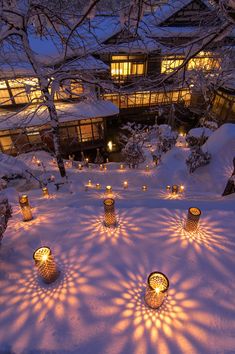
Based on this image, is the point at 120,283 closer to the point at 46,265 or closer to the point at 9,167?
the point at 46,265

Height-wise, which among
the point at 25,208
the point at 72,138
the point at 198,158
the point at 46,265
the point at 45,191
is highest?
the point at 46,265

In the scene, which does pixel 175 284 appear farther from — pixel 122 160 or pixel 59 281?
pixel 122 160

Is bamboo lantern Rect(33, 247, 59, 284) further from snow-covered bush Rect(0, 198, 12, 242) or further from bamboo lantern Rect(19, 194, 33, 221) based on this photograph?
bamboo lantern Rect(19, 194, 33, 221)

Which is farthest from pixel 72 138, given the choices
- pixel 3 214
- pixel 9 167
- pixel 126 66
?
pixel 3 214

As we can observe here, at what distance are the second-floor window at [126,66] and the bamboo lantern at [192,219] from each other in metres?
14.9

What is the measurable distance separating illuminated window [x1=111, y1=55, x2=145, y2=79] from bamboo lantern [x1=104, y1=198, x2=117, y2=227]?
14861 mm

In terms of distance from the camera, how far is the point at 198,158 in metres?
8.68

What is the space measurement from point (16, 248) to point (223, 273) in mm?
3057

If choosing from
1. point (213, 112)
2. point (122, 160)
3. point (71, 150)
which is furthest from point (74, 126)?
point (213, 112)

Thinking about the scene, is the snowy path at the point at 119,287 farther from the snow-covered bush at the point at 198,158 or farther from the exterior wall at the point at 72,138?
the exterior wall at the point at 72,138

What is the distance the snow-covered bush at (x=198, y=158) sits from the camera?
340 inches

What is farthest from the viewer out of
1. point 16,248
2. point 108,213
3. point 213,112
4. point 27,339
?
point 213,112

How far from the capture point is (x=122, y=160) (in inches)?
509

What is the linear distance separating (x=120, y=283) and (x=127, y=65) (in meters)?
16.6
